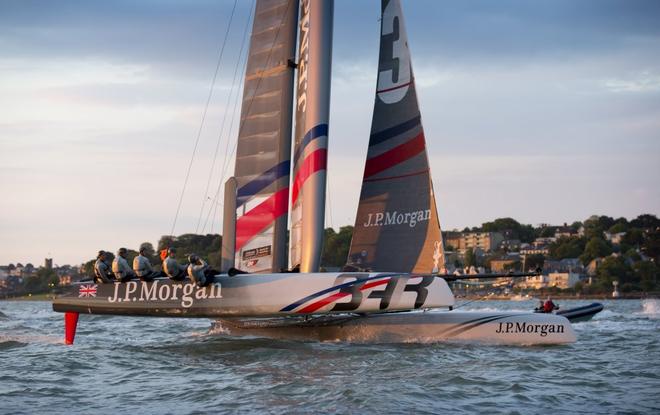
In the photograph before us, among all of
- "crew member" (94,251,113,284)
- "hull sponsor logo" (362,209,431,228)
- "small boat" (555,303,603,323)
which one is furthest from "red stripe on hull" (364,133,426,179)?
"small boat" (555,303,603,323)

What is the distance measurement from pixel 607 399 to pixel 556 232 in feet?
495

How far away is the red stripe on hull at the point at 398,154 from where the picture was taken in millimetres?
17172

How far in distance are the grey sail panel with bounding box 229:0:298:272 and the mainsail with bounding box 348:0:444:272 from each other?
1.50 metres

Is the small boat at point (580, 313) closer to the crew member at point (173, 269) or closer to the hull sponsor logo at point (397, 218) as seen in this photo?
the hull sponsor logo at point (397, 218)

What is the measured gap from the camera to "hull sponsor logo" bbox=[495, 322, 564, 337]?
15.4m

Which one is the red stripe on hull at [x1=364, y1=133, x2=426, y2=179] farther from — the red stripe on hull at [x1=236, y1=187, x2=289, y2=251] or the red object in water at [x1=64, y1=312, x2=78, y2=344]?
the red object in water at [x1=64, y1=312, x2=78, y2=344]

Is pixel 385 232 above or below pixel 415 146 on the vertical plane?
below

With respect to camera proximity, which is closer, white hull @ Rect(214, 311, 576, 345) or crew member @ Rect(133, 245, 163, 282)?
crew member @ Rect(133, 245, 163, 282)

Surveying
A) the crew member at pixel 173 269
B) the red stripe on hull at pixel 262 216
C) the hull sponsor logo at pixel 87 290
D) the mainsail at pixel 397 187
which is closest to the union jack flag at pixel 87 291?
the hull sponsor logo at pixel 87 290

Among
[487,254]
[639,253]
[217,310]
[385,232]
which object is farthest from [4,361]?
[487,254]

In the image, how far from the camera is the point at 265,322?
54.9 feet

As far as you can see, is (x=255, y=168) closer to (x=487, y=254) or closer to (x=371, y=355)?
(x=371, y=355)

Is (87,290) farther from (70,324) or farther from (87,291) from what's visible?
(70,324)

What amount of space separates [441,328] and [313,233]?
2.53 metres
